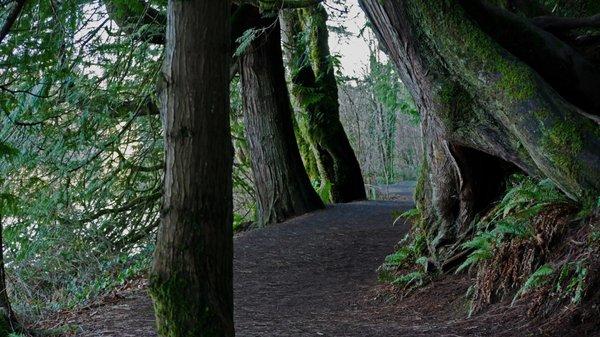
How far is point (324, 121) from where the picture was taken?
14648 mm

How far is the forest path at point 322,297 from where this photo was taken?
20.5ft

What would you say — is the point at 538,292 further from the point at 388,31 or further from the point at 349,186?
the point at 349,186

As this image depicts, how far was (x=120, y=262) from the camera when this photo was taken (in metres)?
10.5

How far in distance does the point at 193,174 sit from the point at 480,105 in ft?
10.2

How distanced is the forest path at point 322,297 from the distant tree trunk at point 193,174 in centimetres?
229

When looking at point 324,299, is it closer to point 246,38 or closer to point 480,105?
point 480,105

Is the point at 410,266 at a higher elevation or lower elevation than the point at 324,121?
lower

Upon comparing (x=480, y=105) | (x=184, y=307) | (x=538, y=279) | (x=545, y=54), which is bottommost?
(x=538, y=279)

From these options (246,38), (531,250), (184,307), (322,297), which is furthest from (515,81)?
(246,38)

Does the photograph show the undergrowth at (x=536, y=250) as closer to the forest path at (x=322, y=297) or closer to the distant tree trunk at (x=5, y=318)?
the forest path at (x=322, y=297)

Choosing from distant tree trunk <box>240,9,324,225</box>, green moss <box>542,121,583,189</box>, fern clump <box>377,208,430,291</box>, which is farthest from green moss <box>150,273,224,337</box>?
distant tree trunk <box>240,9,324,225</box>

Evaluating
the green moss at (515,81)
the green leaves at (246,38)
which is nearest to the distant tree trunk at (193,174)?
the green moss at (515,81)

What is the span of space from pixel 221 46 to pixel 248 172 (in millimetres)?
11243

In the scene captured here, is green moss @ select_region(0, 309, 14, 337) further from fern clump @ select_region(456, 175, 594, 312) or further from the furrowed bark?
the furrowed bark
